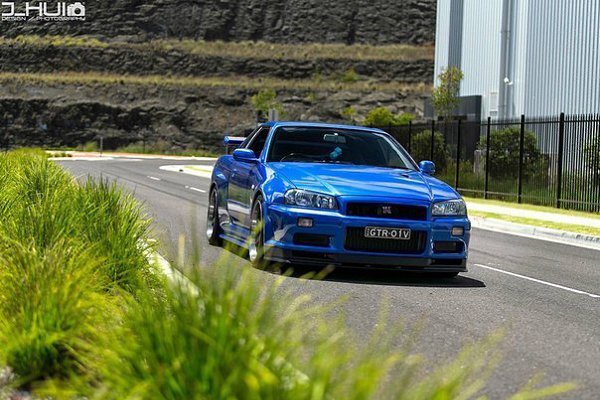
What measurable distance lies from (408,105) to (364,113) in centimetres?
441

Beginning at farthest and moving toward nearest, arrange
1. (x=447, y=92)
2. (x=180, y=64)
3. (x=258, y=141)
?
1. (x=180, y=64)
2. (x=447, y=92)
3. (x=258, y=141)

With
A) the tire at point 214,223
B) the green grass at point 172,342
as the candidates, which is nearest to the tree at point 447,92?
the tire at point 214,223

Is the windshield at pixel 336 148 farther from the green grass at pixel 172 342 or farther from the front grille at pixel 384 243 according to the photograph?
the green grass at pixel 172 342

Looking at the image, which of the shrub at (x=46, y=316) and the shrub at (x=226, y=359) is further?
the shrub at (x=46, y=316)

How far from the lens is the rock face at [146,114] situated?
311 ft

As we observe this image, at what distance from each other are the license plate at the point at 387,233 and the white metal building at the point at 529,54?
27.2 m

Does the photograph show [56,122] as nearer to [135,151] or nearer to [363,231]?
[135,151]

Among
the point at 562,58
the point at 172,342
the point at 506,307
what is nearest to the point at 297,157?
the point at 506,307

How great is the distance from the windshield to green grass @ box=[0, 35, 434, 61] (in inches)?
3814

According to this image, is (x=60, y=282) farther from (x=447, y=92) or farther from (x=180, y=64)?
(x=180, y=64)

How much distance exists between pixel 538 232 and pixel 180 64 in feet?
299

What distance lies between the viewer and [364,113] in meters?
96.1

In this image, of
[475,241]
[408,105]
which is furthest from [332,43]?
[475,241]

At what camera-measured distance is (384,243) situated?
10.6m
